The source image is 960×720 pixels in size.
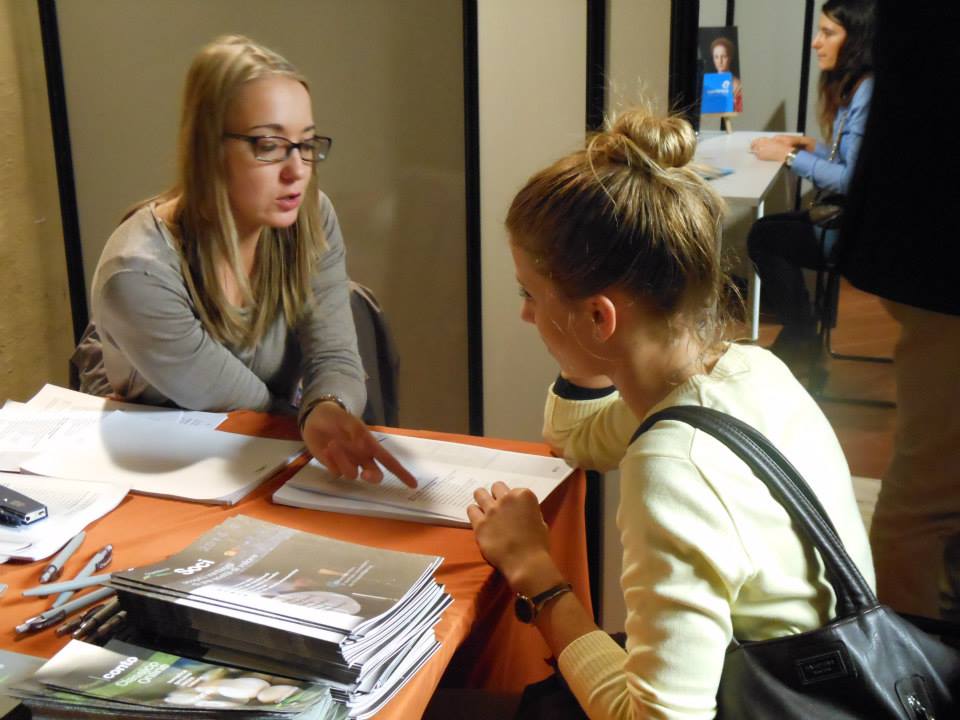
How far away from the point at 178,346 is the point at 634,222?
0.85 m

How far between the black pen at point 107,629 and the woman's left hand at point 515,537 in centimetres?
40

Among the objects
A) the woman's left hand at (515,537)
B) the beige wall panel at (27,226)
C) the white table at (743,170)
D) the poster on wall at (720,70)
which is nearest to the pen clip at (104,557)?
the woman's left hand at (515,537)

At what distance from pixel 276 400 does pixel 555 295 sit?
85cm

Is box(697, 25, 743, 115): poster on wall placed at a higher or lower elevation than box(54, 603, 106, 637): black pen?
higher

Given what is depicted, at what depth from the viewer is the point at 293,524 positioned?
118 cm

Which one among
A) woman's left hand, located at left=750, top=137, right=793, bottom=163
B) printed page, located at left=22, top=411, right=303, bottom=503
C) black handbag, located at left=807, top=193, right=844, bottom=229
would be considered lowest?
printed page, located at left=22, top=411, right=303, bottom=503

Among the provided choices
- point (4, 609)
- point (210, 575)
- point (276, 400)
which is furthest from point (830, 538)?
point (276, 400)

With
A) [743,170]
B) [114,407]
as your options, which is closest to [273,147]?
[114,407]

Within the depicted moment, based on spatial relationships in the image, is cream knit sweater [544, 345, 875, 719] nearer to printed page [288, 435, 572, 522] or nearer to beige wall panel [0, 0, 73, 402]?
printed page [288, 435, 572, 522]

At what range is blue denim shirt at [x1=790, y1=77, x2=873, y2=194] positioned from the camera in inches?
74.2

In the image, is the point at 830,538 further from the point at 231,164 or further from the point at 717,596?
the point at 231,164

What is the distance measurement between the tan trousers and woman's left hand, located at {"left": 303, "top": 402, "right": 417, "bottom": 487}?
740 mm

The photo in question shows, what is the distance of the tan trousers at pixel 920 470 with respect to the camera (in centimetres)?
131

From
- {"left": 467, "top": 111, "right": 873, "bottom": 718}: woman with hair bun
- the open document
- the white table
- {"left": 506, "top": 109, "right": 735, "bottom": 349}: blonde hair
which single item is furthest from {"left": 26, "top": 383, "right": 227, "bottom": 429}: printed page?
the white table
